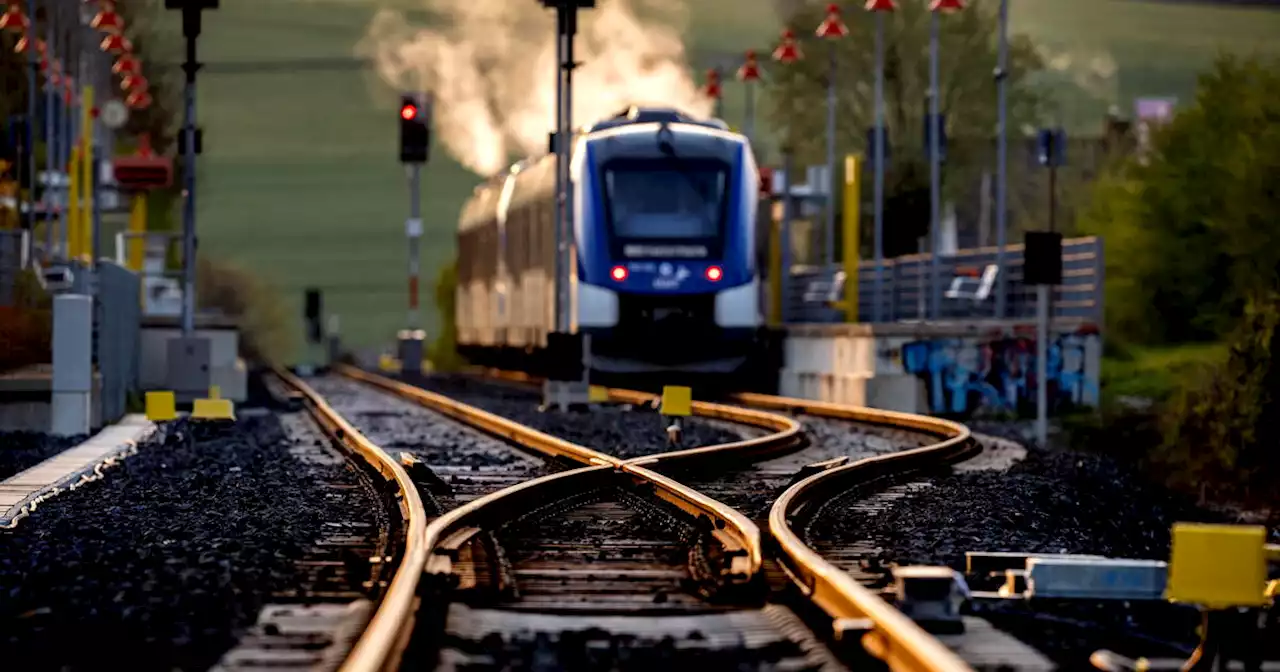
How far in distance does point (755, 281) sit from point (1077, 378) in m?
4.45

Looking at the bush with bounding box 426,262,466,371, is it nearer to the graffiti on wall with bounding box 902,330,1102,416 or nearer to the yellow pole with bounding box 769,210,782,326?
the yellow pole with bounding box 769,210,782,326

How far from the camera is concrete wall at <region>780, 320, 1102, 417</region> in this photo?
102ft

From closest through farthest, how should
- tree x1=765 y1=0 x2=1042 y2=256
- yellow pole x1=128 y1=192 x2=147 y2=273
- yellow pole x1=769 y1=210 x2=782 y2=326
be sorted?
yellow pole x1=769 y1=210 x2=782 y2=326 → yellow pole x1=128 y1=192 x2=147 y2=273 → tree x1=765 y1=0 x2=1042 y2=256

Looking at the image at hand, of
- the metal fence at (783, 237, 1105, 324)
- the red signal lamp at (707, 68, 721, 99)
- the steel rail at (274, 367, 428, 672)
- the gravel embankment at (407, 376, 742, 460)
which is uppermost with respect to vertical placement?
the red signal lamp at (707, 68, 721, 99)

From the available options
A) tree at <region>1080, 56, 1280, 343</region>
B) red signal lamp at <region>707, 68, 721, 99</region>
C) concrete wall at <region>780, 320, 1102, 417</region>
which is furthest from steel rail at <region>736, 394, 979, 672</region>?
red signal lamp at <region>707, 68, 721, 99</region>

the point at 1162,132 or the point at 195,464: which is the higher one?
the point at 1162,132

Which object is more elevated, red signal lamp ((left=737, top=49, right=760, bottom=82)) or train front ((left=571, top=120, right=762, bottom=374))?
red signal lamp ((left=737, top=49, right=760, bottom=82))

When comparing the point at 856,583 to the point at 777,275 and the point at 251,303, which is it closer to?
the point at 777,275

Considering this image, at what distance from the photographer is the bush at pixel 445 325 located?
9069cm

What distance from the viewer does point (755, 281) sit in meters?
32.5

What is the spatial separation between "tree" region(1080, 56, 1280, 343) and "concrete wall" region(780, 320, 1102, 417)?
1239cm

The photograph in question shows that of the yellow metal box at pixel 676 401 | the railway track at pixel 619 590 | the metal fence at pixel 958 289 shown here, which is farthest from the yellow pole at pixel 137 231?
the railway track at pixel 619 590

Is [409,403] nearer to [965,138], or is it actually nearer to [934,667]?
[934,667]

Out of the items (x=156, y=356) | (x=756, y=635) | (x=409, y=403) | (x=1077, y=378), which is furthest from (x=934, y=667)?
(x=156, y=356)
